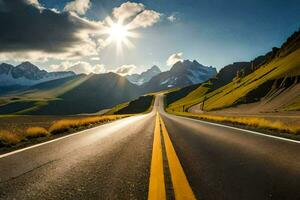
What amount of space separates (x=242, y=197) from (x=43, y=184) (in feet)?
9.35

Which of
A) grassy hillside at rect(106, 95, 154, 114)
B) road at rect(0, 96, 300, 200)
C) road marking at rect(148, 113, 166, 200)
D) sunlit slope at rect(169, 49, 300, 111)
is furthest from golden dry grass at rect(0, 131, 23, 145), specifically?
grassy hillside at rect(106, 95, 154, 114)

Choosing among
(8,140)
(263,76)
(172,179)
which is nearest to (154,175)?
(172,179)

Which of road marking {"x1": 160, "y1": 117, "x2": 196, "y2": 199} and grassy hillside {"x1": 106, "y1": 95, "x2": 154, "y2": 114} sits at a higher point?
grassy hillside {"x1": 106, "y1": 95, "x2": 154, "y2": 114}

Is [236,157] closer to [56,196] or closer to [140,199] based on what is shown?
[140,199]

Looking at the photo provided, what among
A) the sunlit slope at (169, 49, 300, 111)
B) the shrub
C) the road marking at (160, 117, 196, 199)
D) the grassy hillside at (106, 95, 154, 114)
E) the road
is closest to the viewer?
the road marking at (160, 117, 196, 199)

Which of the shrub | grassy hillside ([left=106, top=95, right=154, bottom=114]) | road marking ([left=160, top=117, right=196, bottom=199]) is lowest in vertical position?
road marking ([left=160, top=117, right=196, bottom=199])

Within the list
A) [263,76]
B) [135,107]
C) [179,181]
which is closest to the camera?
[179,181]

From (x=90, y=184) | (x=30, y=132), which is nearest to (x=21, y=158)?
(x=90, y=184)

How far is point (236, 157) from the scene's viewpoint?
6.40 metres

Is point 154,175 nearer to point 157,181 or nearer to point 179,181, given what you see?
point 157,181

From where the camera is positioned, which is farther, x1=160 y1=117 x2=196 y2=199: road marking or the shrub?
the shrub

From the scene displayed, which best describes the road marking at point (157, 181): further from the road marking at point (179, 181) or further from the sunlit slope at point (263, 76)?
the sunlit slope at point (263, 76)

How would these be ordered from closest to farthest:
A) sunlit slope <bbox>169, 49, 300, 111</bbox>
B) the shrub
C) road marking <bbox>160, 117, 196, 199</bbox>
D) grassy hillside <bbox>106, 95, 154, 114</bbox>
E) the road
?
road marking <bbox>160, 117, 196, 199</bbox> < the road < the shrub < sunlit slope <bbox>169, 49, 300, 111</bbox> < grassy hillside <bbox>106, 95, 154, 114</bbox>

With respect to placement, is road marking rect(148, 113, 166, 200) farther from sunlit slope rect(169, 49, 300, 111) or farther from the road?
sunlit slope rect(169, 49, 300, 111)
